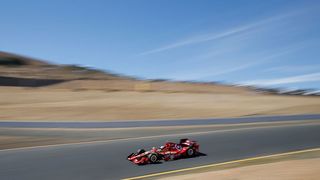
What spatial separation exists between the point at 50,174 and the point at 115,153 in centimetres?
319

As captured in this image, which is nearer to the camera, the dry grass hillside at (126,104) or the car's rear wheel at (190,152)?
the car's rear wheel at (190,152)

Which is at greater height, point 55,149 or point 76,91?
point 76,91

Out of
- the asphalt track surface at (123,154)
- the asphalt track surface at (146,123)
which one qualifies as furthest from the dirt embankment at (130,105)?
the asphalt track surface at (123,154)

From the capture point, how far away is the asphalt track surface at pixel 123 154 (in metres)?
12.1

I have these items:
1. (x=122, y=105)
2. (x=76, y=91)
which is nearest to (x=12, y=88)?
(x=76, y=91)

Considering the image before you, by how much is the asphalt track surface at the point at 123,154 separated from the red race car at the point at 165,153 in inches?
8.2

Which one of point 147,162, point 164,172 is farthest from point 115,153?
point 164,172

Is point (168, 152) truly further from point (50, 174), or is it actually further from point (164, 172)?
point (50, 174)

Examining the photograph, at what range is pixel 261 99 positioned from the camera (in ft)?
128

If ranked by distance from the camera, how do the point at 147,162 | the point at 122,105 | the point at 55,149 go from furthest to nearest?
the point at 122,105 → the point at 55,149 → the point at 147,162

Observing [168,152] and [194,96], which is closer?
[168,152]

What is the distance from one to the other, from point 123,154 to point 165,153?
1.83m

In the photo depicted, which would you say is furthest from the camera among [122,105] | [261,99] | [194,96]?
[194,96]

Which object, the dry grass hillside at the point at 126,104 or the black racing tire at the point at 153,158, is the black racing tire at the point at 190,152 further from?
the dry grass hillside at the point at 126,104
